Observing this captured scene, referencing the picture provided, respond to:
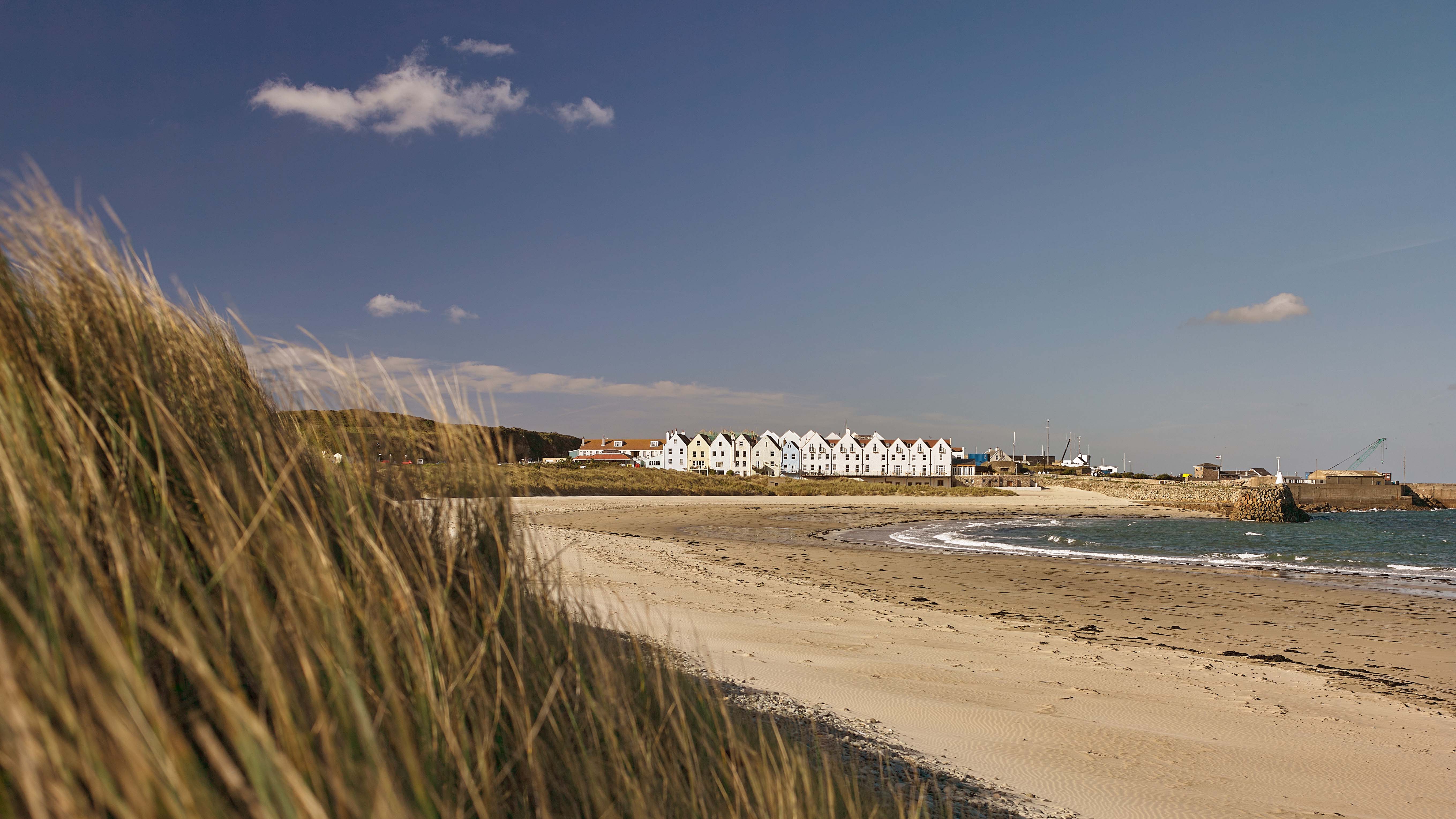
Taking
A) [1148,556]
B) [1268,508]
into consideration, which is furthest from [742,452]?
[1148,556]

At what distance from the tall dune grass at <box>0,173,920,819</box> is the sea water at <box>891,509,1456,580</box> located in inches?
854

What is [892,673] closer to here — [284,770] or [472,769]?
[472,769]

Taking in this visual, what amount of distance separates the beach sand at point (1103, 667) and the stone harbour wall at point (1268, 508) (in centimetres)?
3180

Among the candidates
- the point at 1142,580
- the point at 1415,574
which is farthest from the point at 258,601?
the point at 1415,574

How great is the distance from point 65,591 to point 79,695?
0.72ft

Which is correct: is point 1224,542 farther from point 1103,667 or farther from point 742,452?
point 742,452

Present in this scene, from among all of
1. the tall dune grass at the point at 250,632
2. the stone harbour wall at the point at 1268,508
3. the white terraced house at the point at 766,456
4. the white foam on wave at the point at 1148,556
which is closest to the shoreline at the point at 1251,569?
the white foam on wave at the point at 1148,556

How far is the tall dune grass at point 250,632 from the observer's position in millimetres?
1118

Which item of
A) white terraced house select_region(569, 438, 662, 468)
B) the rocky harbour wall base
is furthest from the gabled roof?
the rocky harbour wall base

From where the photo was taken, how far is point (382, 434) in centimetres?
314

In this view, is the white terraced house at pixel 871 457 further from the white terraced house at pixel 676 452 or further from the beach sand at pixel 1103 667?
the beach sand at pixel 1103 667

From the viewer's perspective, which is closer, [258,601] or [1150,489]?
[258,601]

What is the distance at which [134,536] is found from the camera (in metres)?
1.78

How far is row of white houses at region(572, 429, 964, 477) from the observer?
97.5 m
